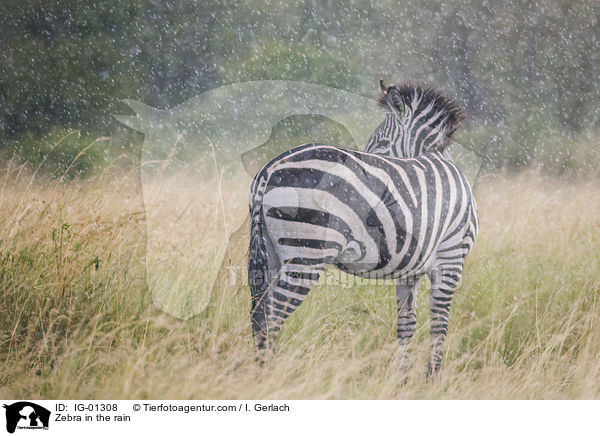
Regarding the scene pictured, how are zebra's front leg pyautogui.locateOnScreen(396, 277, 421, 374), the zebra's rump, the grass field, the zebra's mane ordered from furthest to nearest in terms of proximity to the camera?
the zebra's mane
zebra's front leg pyautogui.locateOnScreen(396, 277, 421, 374)
the grass field
the zebra's rump

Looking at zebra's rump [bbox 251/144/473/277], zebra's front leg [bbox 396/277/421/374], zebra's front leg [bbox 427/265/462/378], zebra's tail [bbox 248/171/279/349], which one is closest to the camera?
zebra's rump [bbox 251/144/473/277]

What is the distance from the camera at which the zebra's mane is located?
4.16m

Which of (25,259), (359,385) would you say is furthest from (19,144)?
(359,385)

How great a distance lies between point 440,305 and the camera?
12.9 feet

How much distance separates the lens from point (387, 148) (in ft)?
13.9

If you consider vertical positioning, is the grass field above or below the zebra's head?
below

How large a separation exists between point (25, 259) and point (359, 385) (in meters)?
2.45

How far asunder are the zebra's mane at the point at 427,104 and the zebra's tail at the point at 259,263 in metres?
1.42

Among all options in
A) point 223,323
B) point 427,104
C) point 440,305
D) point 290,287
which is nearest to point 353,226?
point 290,287
